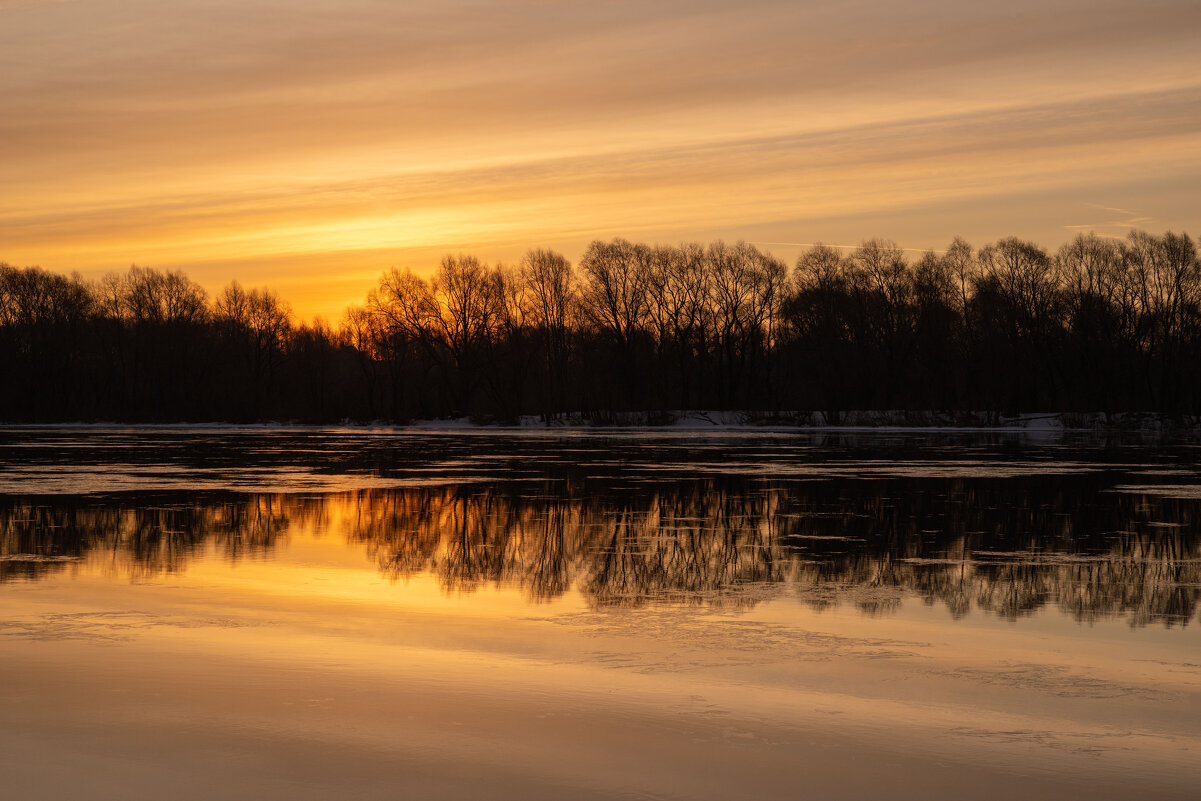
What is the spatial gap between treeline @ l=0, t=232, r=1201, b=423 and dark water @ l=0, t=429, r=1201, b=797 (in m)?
54.8

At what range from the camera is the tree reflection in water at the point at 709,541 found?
10.5 metres

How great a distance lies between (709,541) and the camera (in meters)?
13.9

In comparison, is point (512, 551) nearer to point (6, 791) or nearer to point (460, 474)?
point (6, 791)

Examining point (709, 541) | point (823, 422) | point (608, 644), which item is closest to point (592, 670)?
point (608, 644)

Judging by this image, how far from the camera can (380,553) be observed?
1305 cm

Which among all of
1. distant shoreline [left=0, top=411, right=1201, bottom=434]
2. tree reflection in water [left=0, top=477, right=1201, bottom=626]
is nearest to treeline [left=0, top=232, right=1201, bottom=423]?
distant shoreline [left=0, top=411, right=1201, bottom=434]

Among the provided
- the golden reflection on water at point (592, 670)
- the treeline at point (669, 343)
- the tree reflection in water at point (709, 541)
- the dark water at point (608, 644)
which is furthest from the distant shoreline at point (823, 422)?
the golden reflection on water at point (592, 670)

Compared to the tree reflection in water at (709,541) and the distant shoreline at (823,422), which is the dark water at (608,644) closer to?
the tree reflection in water at (709,541)

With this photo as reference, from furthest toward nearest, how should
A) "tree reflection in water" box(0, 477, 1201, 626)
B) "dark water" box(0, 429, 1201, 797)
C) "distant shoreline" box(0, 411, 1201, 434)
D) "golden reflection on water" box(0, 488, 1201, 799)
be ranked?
"distant shoreline" box(0, 411, 1201, 434)
"tree reflection in water" box(0, 477, 1201, 626)
"dark water" box(0, 429, 1201, 797)
"golden reflection on water" box(0, 488, 1201, 799)

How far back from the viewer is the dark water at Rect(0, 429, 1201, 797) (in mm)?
5504

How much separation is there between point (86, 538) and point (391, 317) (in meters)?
76.1

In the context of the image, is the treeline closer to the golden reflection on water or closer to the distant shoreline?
the distant shoreline

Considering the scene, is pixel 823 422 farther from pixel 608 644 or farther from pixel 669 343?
pixel 608 644

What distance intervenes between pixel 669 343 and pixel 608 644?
260 ft
